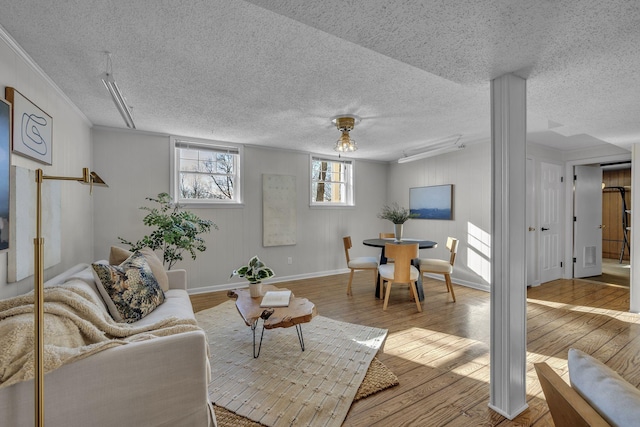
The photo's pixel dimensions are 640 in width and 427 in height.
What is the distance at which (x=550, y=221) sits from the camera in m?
5.16

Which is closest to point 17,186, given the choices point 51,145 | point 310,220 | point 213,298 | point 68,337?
point 51,145

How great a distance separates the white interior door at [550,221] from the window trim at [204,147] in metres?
5.02

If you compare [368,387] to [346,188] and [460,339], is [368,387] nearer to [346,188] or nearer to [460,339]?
[460,339]

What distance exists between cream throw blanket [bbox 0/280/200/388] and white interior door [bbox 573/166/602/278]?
653cm

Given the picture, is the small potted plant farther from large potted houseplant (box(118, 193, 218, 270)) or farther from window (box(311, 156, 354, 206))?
window (box(311, 156, 354, 206))

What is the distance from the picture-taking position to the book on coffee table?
252 centimetres

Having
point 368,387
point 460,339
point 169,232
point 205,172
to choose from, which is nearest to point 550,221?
point 460,339

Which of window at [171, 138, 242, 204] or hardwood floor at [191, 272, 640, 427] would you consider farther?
window at [171, 138, 242, 204]

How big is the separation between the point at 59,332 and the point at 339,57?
226 centimetres

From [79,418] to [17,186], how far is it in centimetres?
155

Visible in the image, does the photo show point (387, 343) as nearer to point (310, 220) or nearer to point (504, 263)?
point (504, 263)

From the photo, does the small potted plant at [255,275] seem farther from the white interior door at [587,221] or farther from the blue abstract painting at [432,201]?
the white interior door at [587,221]

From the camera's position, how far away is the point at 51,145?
250cm

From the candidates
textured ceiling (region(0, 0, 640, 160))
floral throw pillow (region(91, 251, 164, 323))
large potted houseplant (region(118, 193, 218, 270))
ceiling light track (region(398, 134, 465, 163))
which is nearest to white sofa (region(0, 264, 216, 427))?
floral throw pillow (region(91, 251, 164, 323))
